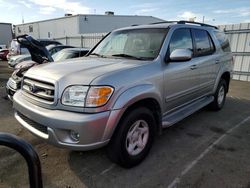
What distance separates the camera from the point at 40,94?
2807 millimetres

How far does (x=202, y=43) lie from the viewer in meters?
4.47

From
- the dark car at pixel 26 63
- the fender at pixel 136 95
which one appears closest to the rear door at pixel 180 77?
the fender at pixel 136 95

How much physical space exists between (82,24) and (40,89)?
85.1ft

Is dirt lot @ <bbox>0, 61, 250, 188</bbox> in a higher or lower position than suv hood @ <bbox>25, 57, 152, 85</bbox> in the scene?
lower

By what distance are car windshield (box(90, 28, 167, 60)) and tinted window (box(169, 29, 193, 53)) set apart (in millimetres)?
192

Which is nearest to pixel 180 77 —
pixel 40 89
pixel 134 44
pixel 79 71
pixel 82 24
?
pixel 134 44

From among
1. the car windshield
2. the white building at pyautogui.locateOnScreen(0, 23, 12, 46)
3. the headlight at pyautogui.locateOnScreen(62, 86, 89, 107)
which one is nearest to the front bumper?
the headlight at pyautogui.locateOnScreen(62, 86, 89, 107)

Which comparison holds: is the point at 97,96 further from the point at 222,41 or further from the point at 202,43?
the point at 222,41

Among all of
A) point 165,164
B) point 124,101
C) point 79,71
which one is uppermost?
point 79,71

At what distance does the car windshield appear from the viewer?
346cm

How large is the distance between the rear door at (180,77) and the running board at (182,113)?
112mm

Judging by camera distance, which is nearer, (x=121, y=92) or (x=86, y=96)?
(x=86, y=96)

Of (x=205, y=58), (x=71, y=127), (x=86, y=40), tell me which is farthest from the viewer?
(x=86, y=40)

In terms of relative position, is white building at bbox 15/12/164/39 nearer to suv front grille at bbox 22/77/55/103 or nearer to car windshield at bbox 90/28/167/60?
car windshield at bbox 90/28/167/60
